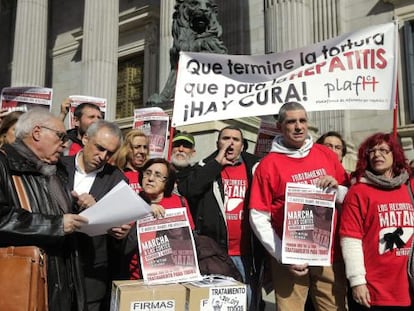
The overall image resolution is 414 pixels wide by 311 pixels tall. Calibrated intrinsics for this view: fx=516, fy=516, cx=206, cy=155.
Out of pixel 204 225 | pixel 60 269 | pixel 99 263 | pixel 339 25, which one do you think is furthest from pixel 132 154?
pixel 339 25

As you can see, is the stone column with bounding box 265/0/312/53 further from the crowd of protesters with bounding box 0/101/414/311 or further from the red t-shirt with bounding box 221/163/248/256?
the crowd of protesters with bounding box 0/101/414/311

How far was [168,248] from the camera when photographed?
352 centimetres

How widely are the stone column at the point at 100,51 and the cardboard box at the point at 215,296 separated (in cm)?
1382

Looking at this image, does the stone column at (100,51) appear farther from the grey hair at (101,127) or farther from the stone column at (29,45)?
the grey hair at (101,127)

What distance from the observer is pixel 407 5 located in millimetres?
14516

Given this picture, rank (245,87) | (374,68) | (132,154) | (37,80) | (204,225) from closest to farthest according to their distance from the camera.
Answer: (204,225)
(132,154)
(374,68)
(245,87)
(37,80)

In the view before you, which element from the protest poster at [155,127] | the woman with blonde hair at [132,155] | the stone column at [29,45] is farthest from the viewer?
the stone column at [29,45]

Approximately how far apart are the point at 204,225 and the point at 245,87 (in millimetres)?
1817

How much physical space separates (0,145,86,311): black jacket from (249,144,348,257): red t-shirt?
1.41 m

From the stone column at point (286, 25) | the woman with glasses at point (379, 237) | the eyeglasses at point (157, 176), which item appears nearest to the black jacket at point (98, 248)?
the eyeglasses at point (157, 176)

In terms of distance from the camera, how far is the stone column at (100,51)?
56.2 feet

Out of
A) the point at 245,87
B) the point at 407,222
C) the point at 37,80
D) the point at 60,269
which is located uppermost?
the point at 37,80

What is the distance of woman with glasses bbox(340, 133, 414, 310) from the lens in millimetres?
3490

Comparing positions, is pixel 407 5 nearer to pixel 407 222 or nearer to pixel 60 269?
pixel 407 222
